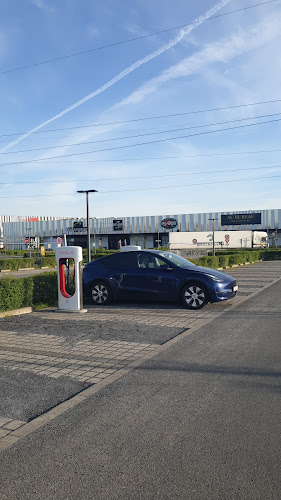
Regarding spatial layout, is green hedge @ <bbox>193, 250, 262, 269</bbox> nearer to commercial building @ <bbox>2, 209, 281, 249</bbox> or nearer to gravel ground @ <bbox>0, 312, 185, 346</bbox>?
gravel ground @ <bbox>0, 312, 185, 346</bbox>

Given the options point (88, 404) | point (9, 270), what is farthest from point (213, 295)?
point (9, 270)

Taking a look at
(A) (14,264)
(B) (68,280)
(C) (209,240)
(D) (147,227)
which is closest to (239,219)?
(D) (147,227)

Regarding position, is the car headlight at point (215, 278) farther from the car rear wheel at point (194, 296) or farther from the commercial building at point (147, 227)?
the commercial building at point (147, 227)

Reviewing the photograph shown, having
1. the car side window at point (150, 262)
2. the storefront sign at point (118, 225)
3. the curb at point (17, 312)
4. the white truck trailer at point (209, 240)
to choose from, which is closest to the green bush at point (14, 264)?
the white truck trailer at point (209, 240)

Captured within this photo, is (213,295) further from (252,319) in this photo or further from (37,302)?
(37,302)

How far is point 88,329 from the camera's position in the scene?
8.73m

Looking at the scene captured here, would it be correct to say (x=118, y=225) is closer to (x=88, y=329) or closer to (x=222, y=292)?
(x=222, y=292)

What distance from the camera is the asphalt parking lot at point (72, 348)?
4.92 meters

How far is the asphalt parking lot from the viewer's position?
492 cm

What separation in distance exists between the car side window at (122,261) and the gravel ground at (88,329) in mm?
2276

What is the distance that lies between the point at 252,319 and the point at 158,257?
3.12m

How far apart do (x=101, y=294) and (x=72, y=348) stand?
4.70m

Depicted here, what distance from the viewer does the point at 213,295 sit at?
11047 mm

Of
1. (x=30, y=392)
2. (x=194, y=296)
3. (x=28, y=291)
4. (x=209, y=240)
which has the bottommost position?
(x=30, y=392)
